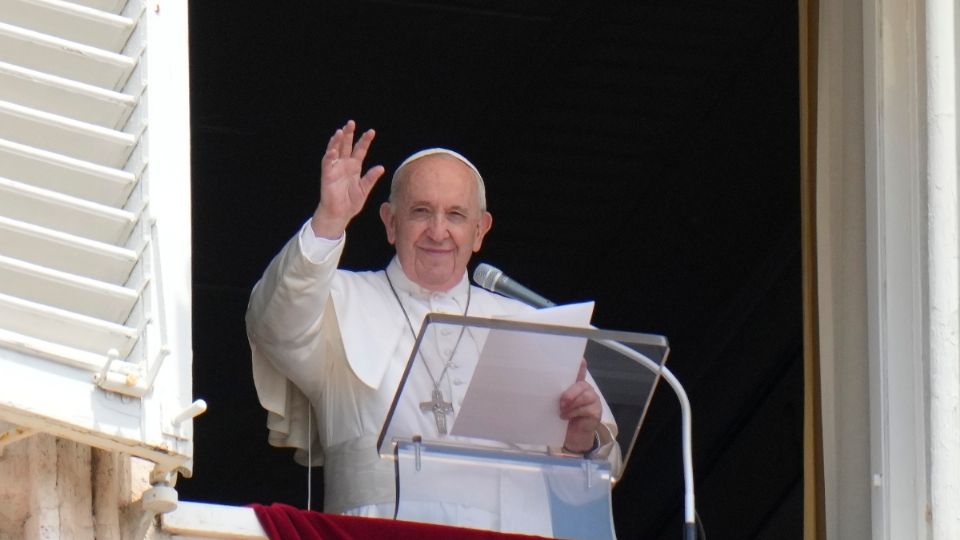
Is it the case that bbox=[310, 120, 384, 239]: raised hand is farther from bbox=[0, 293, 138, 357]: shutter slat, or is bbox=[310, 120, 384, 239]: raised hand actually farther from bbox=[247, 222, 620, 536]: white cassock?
bbox=[0, 293, 138, 357]: shutter slat

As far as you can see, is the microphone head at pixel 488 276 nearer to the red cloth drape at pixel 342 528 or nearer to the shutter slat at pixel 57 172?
the red cloth drape at pixel 342 528

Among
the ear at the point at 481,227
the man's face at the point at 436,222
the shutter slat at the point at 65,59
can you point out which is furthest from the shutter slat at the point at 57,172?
the ear at the point at 481,227

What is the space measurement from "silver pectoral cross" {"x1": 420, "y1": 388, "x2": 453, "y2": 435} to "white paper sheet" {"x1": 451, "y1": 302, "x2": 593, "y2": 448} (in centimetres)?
39

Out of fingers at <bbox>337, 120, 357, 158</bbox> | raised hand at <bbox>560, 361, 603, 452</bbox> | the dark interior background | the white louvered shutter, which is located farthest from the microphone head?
the dark interior background

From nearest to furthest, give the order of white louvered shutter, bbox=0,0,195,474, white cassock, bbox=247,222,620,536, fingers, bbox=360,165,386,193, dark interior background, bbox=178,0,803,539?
1. white louvered shutter, bbox=0,0,195,474
2. fingers, bbox=360,165,386,193
3. white cassock, bbox=247,222,620,536
4. dark interior background, bbox=178,0,803,539

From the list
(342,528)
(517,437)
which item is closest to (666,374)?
(517,437)

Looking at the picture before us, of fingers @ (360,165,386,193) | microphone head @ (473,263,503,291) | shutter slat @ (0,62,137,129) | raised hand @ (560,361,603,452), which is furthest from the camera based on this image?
fingers @ (360,165,386,193)

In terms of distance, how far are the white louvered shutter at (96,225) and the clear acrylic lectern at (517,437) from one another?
0.54 metres

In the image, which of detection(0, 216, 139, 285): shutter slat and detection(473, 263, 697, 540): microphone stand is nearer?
detection(0, 216, 139, 285): shutter slat

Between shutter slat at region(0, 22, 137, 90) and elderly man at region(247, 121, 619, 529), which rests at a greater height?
shutter slat at region(0, 22, 137, 90)

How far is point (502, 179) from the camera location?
25.8 feet

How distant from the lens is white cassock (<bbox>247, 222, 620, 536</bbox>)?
4766 millimetres

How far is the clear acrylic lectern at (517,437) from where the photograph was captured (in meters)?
4.22

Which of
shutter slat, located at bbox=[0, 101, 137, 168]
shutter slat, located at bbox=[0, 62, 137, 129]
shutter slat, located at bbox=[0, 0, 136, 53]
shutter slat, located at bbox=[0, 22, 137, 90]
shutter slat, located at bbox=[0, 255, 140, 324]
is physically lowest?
shutter slat, located at bbox=[0, 255, 140, 324]
